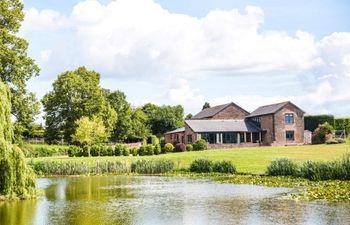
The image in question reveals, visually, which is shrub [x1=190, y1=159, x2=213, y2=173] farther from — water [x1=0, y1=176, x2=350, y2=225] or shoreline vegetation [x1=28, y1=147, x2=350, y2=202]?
water [x1=0, y1=176, x2=350, y2=225]

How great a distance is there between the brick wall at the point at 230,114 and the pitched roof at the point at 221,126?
389 centimetres

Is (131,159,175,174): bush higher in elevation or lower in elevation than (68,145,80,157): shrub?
lower

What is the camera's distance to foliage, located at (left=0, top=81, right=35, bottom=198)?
23.2 metres

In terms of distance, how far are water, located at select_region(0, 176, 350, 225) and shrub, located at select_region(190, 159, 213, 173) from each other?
11655 millimetres

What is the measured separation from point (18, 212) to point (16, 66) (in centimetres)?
1865

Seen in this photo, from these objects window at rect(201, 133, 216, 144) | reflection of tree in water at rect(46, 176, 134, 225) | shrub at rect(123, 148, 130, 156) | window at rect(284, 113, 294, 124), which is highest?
window at rect(284, 113, 294, 124)

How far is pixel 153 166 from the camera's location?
44.8m

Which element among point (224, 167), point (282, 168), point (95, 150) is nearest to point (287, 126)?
point (95, 150)

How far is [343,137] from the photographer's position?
232ft

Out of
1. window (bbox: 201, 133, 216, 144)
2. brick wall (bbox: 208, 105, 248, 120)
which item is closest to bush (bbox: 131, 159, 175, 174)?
window (bbox: 201, 133, 216, 144)

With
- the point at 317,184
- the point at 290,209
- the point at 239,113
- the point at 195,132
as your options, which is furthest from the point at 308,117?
the point at 290,209

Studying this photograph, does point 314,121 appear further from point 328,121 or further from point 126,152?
point 126,152

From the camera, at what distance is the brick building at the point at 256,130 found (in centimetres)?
7112

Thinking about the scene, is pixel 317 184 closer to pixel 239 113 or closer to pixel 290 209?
pixel 290 209
